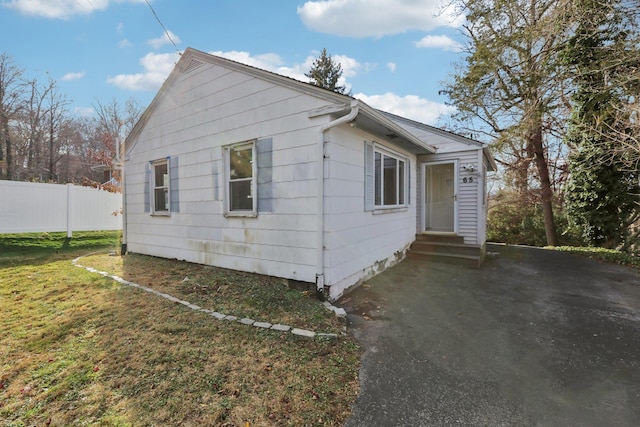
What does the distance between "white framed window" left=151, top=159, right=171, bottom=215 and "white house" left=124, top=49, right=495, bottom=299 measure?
0.09 feet

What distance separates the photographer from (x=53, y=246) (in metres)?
9.27

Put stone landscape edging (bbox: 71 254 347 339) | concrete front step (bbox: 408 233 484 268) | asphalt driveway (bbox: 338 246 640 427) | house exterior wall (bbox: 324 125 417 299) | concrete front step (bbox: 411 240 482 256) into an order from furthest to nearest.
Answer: concrete front step (bbox: 411 240 482 256), concrete front step (bbox: 408 233 484 268), house exterior wall (bbox: 324 125 417 299), stone landscape edging (bbox: 71 254 347 339), asphalt driveway (bbox: 338 246 640 427)

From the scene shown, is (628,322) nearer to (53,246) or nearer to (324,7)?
(324,7)

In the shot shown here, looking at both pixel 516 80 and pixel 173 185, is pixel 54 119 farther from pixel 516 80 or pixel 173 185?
pixel 516 80

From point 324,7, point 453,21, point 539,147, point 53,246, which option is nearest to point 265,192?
point 324,7

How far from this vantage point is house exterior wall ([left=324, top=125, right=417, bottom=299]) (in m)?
4.52

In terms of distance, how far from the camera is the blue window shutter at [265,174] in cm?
510

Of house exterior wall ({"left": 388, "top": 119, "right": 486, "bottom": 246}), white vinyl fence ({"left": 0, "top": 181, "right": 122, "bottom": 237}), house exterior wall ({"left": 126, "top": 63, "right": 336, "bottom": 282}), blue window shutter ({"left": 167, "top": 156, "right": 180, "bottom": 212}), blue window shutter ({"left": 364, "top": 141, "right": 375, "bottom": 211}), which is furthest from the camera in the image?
white vinyl fence ({"left": 0, "top": 181, "right": 122, "bottom": 237})

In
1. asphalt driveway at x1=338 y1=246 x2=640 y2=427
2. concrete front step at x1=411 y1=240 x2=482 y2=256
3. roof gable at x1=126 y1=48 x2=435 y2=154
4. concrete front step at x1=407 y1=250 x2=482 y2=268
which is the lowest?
asphalt driveway at x1=338 y1=246 x2=640 y2=427

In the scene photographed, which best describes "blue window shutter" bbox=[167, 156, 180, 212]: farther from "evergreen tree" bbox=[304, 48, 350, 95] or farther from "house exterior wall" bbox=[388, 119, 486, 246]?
"evergreen tree" bbox=[304, 48, 350, 95]

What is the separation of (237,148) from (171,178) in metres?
2.26

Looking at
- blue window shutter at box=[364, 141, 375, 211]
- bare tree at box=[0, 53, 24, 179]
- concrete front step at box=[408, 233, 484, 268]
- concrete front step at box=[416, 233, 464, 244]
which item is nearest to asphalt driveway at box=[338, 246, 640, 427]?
concrete front step at box=[408, 233, 484, 268]

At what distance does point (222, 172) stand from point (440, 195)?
7917 millimetres

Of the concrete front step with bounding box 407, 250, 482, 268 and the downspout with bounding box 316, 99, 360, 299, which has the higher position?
the downspout with bounding box 316, 99, 360, 299
